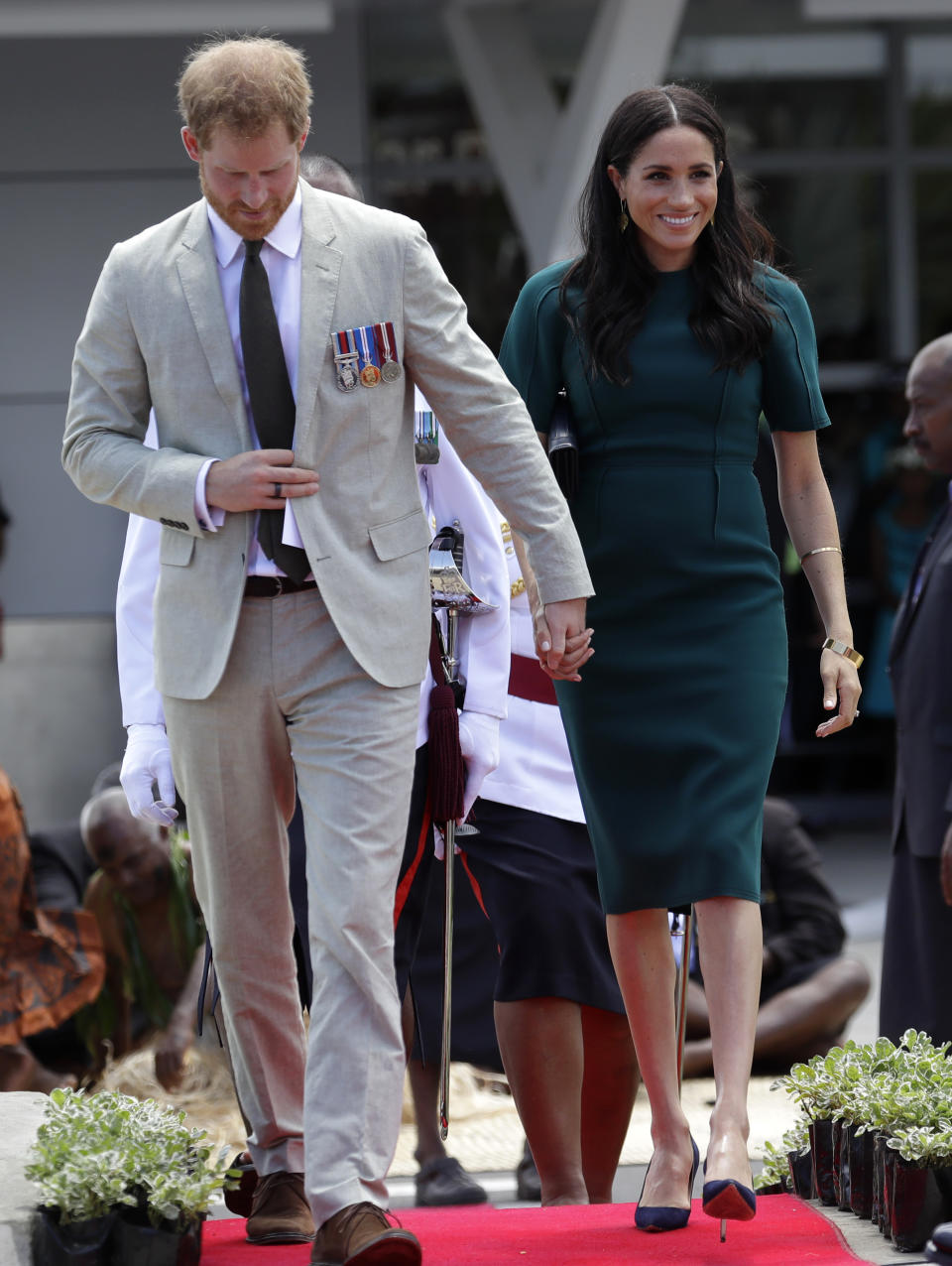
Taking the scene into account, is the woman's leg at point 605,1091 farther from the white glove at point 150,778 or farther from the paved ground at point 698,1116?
the white glove at point 150,778

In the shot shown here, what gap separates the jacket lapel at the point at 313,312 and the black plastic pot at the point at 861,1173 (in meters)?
1.51

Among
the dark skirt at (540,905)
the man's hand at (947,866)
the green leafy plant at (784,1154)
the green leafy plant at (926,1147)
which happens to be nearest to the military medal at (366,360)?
the dark skirt at (540,905)

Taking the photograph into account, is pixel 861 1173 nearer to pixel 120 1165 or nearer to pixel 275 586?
pixel 120 1165

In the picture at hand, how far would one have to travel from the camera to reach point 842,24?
37.1ft

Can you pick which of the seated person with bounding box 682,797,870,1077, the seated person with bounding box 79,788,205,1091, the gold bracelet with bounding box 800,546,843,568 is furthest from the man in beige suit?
the seated person with bounding box 682,797,870,1077

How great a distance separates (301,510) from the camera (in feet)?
9.69

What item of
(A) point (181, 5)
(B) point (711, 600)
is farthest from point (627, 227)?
(A) point (181, 5)

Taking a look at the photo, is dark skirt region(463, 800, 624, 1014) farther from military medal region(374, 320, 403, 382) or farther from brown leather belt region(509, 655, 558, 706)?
military medal region(374, 320, 403, 382)

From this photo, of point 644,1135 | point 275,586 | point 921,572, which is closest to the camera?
point 275,586

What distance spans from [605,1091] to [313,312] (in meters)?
1.95

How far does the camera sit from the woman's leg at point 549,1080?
3828mm

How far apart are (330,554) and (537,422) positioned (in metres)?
0.66

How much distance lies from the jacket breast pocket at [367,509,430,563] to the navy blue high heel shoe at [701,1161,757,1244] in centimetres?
108

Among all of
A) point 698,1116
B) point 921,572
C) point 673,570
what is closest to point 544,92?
point 921,572
